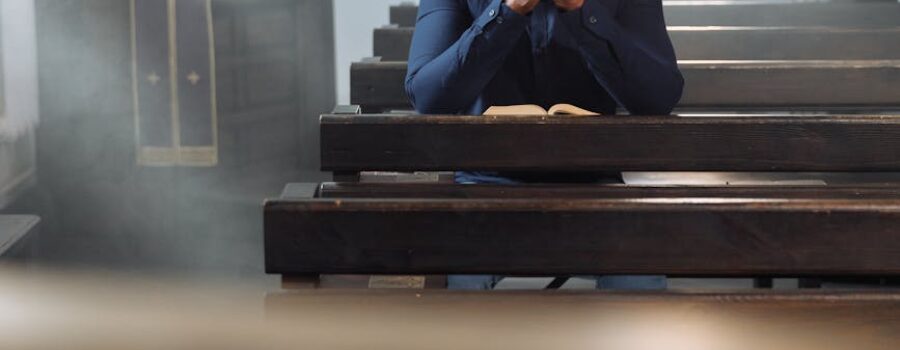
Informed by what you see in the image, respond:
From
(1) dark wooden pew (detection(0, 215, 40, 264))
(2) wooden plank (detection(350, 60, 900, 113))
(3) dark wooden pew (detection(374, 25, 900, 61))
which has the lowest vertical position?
(1) dark wooden pew (detection(0, 215, 40, 264))

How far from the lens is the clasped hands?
8.42 ft

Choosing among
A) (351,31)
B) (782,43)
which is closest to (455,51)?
(782,43)

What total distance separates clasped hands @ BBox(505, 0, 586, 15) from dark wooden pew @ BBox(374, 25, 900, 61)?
1.74 meters

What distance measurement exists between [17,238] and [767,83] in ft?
6.93

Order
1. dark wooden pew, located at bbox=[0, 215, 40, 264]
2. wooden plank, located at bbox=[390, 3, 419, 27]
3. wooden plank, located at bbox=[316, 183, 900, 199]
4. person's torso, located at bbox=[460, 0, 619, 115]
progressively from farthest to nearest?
1. wooden plank, located at bbox=[390, 3, 419, 27]
2. dark wooden pew, located at bbox=[0, 215, 40, 264]
3. person's torso, located at bbox=[460, 0, 619, 115]
4. wooden plank, located at bbox=[316, 183, 900, 199]

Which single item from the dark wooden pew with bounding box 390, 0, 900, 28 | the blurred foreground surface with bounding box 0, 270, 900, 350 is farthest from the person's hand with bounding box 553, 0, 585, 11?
the dark wooden pew with bounding box 390, 0, 900, 28

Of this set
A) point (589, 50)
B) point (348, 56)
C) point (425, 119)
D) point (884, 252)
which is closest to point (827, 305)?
point (884, 252)

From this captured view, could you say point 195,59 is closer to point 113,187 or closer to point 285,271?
point 113,187

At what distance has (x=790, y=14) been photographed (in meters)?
5.08

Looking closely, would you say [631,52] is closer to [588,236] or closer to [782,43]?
[588,236]

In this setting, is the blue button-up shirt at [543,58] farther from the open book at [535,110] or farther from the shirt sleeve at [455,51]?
the open book at [535,110]

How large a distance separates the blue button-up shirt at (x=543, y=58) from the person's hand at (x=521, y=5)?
1cm

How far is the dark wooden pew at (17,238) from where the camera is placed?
10.7 feet

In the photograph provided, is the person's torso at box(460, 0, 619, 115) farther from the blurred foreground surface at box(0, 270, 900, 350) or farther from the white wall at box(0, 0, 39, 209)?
the white wall at box(0, 0, 39, 209)
